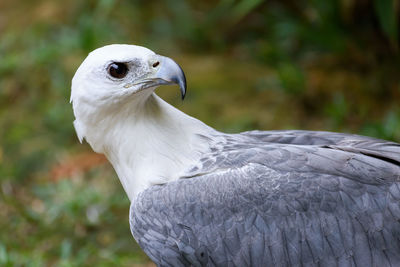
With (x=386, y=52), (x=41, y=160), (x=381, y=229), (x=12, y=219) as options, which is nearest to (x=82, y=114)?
(x=381, y=229)

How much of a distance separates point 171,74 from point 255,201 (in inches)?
33.6

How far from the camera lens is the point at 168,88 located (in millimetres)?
7586

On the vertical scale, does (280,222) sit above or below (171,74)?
below

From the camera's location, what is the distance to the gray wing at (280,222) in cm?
340

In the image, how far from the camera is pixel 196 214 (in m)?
3.42

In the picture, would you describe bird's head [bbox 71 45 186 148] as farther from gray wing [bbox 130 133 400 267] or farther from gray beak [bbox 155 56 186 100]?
gray wing [bbox 130 133 400 267]

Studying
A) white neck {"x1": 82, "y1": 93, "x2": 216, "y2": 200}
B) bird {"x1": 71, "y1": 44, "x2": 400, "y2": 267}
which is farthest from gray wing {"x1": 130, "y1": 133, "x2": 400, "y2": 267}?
white neck {"x1": 82, "y1": 93, "x2": 216, "y2": 200}

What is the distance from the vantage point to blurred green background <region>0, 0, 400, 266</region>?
5.72 m

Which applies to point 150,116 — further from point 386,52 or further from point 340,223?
point 386,52

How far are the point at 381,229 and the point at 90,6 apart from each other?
667 cm

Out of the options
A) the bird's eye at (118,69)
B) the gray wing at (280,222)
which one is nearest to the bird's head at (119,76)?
the bird's eye at (118,69)

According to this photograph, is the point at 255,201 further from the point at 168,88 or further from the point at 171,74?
the point at 168,88

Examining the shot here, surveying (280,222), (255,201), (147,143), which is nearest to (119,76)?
(147,143)

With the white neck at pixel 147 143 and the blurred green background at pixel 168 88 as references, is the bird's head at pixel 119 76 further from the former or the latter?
the blurred green background at pixel 168 88
